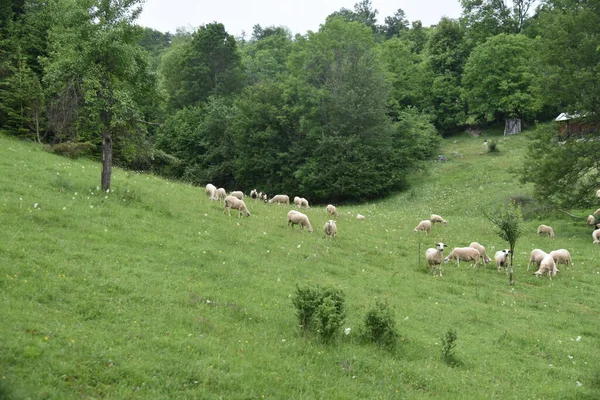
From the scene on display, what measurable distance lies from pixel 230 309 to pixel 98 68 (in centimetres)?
1553

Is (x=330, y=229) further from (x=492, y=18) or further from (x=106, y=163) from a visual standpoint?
(x=492, y=18)

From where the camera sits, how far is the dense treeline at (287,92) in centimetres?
2369

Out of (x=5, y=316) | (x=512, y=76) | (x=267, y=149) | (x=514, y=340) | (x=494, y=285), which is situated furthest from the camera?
(x=512, y=76)

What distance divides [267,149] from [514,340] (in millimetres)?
52213

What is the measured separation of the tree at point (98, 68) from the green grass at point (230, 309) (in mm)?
3114

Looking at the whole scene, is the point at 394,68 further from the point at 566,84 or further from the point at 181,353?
the point at 181,353

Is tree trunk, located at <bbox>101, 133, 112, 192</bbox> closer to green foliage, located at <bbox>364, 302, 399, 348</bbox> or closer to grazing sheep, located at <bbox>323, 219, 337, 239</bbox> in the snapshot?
grazing sheep, located at <bbox>323, 219, 337, 239</bbox>

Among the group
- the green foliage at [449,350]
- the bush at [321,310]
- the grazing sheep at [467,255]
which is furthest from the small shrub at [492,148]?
A: the bush at [321,310]

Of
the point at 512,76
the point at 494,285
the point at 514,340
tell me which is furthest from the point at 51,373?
the point at 512,76

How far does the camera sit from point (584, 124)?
35.6 m

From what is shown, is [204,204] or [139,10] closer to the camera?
[139,10]

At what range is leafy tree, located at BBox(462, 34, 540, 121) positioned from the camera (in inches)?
2832

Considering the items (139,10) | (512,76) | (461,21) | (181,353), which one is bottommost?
(181,353)

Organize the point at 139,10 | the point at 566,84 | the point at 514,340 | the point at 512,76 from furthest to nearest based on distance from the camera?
the point at 512,76
the point at 566,84
the point at 139,10
the point at 514,340
